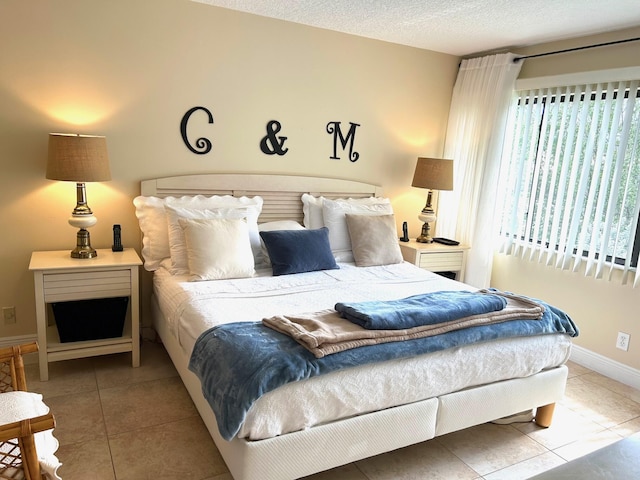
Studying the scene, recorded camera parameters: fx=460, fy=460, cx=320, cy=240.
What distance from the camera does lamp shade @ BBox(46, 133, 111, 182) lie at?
2666 mm

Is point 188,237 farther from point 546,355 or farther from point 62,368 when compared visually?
point 546,355

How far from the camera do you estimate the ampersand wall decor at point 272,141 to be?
3582 mm

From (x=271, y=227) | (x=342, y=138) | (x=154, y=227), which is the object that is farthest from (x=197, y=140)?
(x=342, y=138)

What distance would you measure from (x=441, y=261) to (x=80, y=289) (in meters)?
2.81

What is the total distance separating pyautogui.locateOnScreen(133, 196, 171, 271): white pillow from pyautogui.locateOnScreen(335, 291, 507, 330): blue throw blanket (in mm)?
1525

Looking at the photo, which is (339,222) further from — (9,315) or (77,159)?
(9,315)

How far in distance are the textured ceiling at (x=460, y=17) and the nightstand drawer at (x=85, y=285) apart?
6.35ft

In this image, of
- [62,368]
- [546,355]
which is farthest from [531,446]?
[62,368]

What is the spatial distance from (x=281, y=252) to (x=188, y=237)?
616 mm

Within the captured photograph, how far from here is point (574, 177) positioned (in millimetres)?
3422

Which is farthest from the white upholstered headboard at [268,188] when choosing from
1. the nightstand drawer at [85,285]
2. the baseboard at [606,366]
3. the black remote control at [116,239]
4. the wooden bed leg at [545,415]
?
the wooden bed leg at [545,415]

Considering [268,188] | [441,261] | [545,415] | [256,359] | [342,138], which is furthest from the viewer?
[441,261]

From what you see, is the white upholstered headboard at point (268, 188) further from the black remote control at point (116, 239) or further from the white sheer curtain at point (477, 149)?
the white sheer curtain at point (477, 149)

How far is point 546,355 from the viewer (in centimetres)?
243
